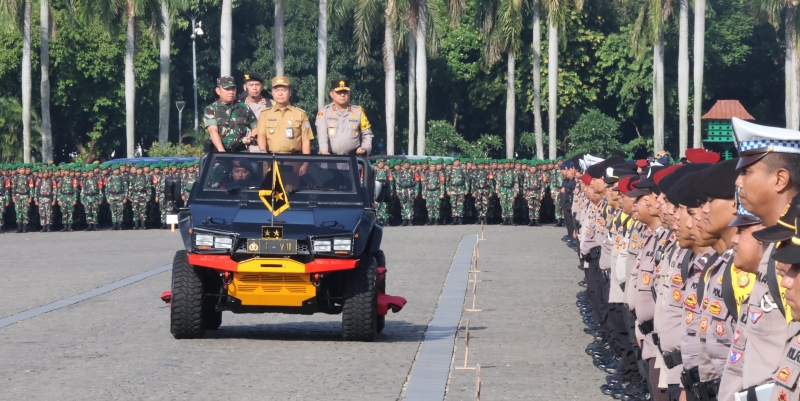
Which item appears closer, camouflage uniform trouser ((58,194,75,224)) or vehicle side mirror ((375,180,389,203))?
vehicle side mirror ((375,180,389,203))

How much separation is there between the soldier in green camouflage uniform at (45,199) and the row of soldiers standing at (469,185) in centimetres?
907

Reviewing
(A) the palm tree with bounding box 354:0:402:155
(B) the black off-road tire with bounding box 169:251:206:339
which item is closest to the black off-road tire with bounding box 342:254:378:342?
(B) the black off-road tire with bounding box 169:251:206:339

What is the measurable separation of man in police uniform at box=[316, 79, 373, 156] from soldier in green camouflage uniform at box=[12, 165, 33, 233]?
24841 mm

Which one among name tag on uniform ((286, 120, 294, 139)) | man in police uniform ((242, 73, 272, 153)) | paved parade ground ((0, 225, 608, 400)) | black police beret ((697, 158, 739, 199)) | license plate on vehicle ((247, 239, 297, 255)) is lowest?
paved parade ground ((0, 225, 608, 400))

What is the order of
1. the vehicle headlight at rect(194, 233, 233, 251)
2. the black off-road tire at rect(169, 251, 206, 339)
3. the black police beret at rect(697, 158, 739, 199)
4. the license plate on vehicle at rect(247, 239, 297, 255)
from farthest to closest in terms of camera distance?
the black off-road tire at rect(169, 251, 206, 339) < the vehicle headlight at rect(194, 233, 233, 251) < the license plate on vehicle at rect(247, 239, 297, 255) < the black police beret at rect(697, 158, 739, 199)

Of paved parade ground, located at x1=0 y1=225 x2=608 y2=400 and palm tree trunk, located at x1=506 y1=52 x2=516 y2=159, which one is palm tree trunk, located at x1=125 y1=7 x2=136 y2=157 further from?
paved parade ground, located at x1=0 y1=225 x2=608 y2=400

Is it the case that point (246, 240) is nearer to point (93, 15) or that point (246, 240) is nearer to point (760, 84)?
point (93, 15)

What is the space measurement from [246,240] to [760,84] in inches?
2421

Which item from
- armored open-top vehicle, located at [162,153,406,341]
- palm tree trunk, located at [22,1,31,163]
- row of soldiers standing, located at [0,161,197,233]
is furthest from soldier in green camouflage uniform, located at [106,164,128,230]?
armored open-top vehicle, located at [162,153,406,341]

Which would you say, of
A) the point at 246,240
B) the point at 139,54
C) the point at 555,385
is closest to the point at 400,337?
the point at 246,240

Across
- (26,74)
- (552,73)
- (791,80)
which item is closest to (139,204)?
(26,74)

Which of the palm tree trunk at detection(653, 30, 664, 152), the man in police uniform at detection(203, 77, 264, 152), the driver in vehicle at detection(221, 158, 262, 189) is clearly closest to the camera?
the driver in vehicle at detection(221, 158, 262, 189)

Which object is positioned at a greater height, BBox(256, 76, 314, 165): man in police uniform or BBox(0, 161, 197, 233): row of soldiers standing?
BBox(256, 76, 314, 165): man in police uniform

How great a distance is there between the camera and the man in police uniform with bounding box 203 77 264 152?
14570 mm
